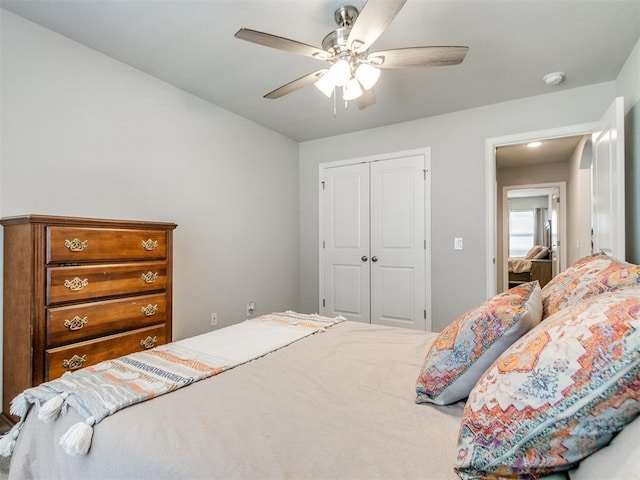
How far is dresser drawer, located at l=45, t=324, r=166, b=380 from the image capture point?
5.99ft

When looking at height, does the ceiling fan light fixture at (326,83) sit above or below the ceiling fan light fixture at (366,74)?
below

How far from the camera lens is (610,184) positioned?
7.74 feet

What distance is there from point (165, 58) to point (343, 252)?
2.74 metres

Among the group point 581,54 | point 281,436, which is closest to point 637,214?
point 581,54

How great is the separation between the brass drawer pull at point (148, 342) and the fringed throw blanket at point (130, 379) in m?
0.70

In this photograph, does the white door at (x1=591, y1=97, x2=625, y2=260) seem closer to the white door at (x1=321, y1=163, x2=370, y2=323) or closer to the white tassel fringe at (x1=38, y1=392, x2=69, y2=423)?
the white door at (x1=321, y1=163, x2=370, y2=323)

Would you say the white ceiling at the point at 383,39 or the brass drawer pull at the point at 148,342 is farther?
the brass drawer pull at the point at 148,342

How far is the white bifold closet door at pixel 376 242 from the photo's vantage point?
379cm

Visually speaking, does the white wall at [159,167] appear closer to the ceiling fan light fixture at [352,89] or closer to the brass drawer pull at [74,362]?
the brass drawer pull at [74,362]

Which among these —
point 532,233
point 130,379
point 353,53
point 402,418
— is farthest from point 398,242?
point 532,233

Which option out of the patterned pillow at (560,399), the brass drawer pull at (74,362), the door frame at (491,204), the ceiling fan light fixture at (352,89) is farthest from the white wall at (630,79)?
the brass drawer pull at (74,362)

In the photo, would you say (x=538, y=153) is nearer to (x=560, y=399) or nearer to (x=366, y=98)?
(x=366, y=98)

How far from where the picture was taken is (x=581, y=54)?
247cm

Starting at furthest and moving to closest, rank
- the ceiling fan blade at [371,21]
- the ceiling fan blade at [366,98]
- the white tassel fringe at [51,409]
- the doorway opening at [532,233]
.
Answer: the doorway opening at [532,233] < the ceiling fan blade at [366,98] < the ceiling fan blade at [371,21] < the white tassel fringe at [51,409]
